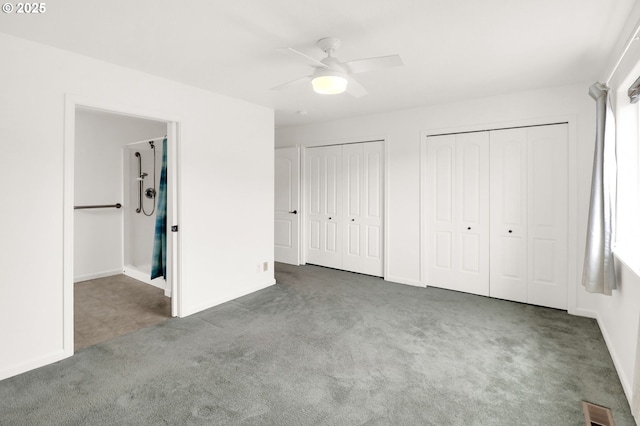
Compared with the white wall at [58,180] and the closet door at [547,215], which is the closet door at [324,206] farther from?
the closet door at [547,215]

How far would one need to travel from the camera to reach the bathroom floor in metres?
3.05

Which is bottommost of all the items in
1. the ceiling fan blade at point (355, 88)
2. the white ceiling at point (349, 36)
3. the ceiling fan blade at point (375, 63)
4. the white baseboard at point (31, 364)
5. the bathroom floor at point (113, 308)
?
the white baseboard at point (31, 364)

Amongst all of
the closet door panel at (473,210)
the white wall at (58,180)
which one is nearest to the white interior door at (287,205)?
the white wall at (58,180)

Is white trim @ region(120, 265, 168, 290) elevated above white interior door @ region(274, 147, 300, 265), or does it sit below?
below

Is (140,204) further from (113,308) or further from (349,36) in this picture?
(349,36)

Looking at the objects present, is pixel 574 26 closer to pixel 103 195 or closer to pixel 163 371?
pixel 163 371

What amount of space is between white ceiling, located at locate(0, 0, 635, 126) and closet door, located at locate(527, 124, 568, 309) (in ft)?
1.91

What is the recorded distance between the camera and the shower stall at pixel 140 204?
474 centimetres

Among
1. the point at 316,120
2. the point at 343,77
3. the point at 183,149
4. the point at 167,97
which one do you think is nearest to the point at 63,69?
the point at 167,97

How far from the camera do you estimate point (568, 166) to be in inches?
135

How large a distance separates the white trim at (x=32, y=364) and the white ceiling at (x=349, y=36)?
2.29 m

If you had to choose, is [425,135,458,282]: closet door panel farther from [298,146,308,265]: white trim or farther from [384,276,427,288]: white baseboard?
[298,146,308,265]: white trim

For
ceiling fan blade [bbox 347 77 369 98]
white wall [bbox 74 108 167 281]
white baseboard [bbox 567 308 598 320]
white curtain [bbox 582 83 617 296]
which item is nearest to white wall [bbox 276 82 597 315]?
white baseboard [bbox 567 308 598 320]

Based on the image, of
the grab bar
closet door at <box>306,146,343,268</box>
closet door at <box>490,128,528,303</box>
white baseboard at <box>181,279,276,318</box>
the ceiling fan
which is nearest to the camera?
the ceiling fan
